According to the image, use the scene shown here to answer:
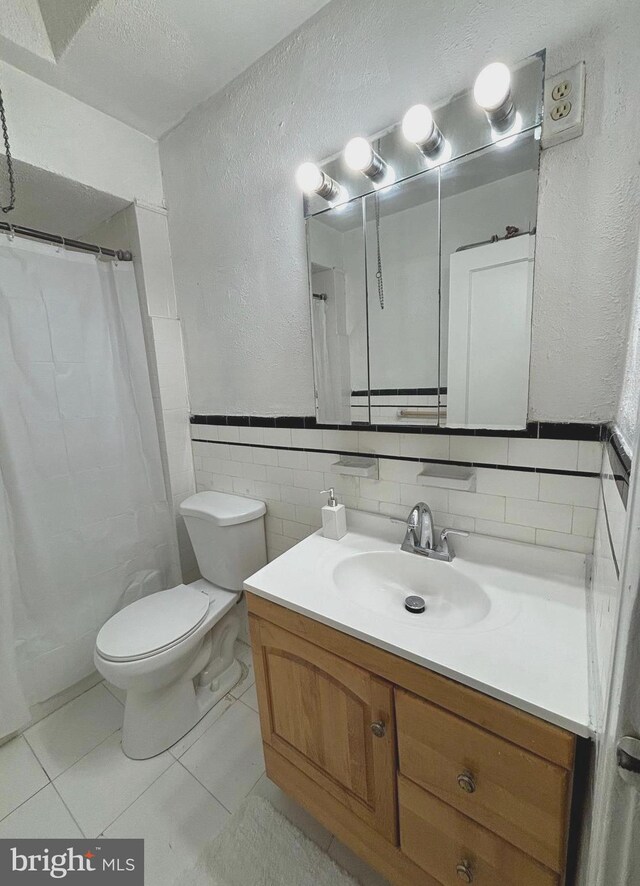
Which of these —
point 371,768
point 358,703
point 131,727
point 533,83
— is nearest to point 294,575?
point 358,703

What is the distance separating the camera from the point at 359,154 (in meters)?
0.98

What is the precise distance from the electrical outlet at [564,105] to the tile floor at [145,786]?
191 cm

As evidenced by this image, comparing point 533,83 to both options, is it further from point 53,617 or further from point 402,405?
point 53,617

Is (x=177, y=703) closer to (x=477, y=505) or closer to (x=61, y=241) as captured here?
(x=477, y=505)

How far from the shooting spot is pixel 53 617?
56.4 inches

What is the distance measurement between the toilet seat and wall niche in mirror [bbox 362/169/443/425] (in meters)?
1.02

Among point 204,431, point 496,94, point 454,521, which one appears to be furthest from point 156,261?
point 454,521

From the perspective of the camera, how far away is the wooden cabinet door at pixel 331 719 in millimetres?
779

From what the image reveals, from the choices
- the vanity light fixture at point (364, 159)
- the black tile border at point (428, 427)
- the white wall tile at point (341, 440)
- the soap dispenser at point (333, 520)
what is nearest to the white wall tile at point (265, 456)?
the black tile border at point (428, 427)

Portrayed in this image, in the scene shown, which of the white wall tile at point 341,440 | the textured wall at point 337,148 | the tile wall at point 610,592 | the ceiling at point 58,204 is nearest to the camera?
the tile wall at point 610,592

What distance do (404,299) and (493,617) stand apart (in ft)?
2.92

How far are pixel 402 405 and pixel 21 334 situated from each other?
1.42m

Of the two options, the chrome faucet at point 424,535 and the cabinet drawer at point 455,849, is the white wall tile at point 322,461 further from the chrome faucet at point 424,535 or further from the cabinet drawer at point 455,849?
the cabinet drawer at point 455,849

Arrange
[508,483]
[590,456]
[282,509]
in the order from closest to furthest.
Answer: [590,456], [508,483], [282,509]
